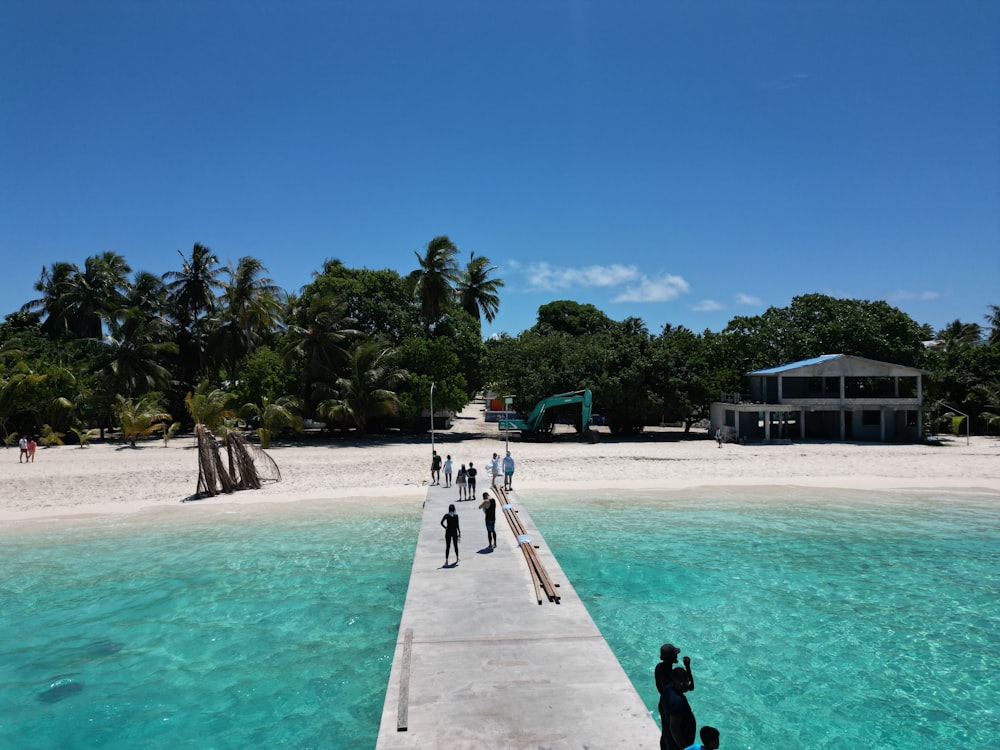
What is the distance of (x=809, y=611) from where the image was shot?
Result: 1212 centimetres

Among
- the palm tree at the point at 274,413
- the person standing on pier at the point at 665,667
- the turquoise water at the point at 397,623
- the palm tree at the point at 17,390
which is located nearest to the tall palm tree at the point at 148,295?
the palm tree at the point at 17,390

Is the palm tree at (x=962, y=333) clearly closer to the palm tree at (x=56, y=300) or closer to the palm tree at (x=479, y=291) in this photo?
the palm tree at (x=479, y=291)

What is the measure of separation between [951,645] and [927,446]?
34.1m

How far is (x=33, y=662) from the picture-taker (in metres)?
10.6

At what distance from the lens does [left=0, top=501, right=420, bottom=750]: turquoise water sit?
847 cm

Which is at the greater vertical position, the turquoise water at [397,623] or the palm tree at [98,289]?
the palm tree at [98,289]

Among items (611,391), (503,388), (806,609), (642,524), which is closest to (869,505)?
(642,524)

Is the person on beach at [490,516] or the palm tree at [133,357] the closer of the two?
the person on beach at [490,516]

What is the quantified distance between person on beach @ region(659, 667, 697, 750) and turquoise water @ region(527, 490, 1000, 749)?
10.8 feet

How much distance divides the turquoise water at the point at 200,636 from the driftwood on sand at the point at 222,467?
5415 millimetres

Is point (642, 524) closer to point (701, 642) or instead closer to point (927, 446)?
point (701, 642)

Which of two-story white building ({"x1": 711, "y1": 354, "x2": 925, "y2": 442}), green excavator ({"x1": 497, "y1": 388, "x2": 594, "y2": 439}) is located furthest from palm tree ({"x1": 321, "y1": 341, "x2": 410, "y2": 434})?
two-story white building ({"x1": 711, "y1": 354, "x2": 925, "y2": 442})

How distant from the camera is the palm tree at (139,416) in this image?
39.0 m

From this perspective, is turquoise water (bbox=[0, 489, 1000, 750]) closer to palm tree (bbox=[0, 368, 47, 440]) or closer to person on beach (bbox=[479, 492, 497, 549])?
person on beach (bbox=[479, 492, 497, 549])
